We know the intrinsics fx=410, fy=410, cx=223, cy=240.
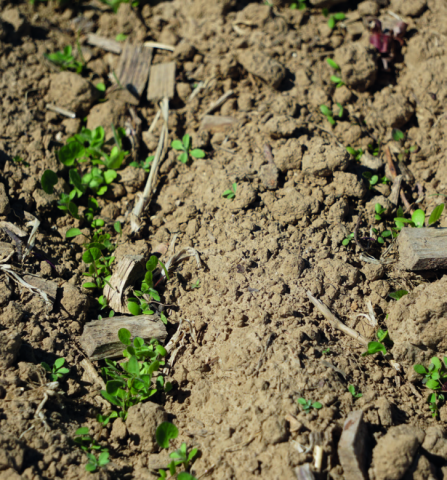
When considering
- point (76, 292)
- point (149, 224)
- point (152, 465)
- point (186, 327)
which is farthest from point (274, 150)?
point (152, 465)

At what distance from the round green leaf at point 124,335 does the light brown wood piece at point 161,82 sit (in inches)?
83.4

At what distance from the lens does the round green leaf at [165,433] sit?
2.18 meters

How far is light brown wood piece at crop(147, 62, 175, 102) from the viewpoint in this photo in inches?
142

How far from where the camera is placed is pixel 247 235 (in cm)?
285

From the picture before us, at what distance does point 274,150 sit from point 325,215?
0.65 m

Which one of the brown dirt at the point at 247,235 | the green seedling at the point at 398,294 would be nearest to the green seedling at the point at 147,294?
the brown dirt at the point at 247,235

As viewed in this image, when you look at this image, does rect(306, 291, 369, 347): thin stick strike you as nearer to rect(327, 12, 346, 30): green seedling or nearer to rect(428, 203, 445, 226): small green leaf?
rect(428, 203, 445, 226): small green leaf

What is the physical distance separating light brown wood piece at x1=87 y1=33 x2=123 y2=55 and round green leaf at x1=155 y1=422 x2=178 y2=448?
3.33 m

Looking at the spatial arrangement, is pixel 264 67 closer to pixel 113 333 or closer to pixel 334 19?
pixel 334 19

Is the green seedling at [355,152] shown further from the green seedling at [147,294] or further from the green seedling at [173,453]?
the green seedling at [173,453]

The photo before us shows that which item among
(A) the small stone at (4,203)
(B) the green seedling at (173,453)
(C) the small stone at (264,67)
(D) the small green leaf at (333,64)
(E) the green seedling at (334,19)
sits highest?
(E) the green seedling at (334,19)

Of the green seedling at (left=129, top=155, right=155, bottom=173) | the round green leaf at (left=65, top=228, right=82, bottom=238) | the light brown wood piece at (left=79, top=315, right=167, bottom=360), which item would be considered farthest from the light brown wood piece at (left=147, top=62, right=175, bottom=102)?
the light brown wood piece at (left=79, top=315, right=167, bottom=360)

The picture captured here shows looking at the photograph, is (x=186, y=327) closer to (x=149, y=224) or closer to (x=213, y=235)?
(x=213, y=235)

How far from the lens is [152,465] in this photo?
2166 millimetres
